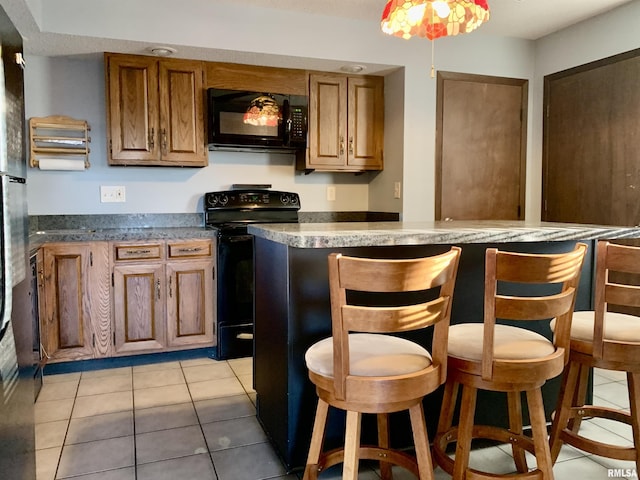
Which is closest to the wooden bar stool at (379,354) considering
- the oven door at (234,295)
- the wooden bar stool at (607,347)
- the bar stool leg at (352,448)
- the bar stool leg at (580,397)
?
the bar stool leg at (352,448)

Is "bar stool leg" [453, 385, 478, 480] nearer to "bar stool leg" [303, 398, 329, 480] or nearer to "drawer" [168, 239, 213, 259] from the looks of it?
"bar stool leg" [303, 398, 329, 480]

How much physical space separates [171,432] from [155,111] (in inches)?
83.9

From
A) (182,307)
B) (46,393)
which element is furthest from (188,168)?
(46,393)

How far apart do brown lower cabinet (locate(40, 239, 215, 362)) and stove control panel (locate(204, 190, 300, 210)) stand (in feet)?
1.56

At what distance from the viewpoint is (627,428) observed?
7.47 feet

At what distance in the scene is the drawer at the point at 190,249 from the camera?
3219mm

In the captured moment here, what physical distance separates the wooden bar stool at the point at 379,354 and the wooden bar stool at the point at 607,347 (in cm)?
59

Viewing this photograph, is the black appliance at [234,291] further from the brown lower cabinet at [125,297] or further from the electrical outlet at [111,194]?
the electrical outlet at [111,194]

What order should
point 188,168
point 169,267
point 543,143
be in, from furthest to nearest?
1. point 543,143
2. point 188,168
3. point 169,267

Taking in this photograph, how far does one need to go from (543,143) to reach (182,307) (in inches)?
124

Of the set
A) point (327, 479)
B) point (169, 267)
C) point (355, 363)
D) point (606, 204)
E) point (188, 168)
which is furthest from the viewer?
point (188, 168)

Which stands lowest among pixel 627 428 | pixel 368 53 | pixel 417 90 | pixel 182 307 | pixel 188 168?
pixel 627 428

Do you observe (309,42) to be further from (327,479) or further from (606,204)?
(327,479)

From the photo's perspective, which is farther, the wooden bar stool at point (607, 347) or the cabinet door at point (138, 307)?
the cabinet door at point (138, 307)
